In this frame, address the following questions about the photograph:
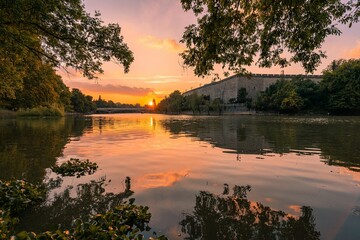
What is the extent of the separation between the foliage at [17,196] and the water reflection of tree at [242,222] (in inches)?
175

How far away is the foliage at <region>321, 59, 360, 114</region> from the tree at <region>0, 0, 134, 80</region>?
10330 centimetres

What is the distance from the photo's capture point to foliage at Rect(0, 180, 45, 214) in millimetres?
6832

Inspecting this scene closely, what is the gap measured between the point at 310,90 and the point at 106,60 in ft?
352

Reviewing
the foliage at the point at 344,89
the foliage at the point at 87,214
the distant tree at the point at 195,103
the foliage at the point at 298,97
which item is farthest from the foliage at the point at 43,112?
the foliage at the point at 344,89

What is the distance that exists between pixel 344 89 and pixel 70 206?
365 feet

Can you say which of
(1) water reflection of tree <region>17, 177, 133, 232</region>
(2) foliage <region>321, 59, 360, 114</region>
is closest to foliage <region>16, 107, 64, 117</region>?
(1) water reflection of tree <region>17, 177, 133, 232</region>

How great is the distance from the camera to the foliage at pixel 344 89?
94.2m

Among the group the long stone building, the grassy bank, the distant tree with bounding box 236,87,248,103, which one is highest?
the long stone building

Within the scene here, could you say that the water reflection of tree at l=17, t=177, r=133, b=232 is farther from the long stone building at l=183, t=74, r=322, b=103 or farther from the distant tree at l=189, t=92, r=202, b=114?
the distant tree at l=189, t=92, r=202, b=114

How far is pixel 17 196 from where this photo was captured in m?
7.19

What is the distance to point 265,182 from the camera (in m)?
10.0

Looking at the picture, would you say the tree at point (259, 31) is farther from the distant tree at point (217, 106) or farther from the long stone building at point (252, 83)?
the distant tree at point (217, 106)

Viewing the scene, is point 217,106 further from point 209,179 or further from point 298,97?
point 209,179

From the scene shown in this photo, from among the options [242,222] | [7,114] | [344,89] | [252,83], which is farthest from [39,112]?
[344,89]
